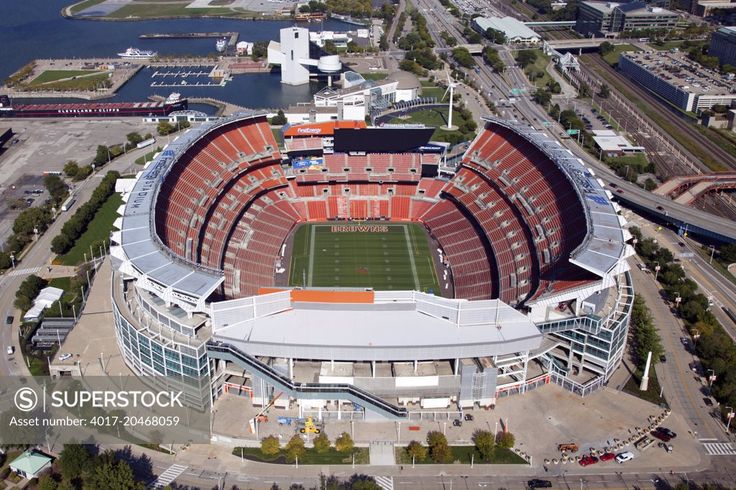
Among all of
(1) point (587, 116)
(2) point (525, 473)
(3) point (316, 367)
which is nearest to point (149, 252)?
(3) point (316, 367)

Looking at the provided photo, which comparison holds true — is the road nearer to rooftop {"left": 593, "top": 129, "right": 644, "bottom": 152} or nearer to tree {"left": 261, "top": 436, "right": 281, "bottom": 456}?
tree {"left": 261, "top": 436, "right": 281, "bottom": 456}

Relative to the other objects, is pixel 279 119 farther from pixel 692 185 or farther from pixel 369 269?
pixel 692 185

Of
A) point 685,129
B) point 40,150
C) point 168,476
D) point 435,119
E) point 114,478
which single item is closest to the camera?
point 114,478

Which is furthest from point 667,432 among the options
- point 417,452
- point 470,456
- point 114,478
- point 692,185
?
point 692,185

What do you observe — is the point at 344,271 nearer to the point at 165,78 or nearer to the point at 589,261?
the point at 589,261

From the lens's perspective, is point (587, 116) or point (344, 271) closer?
point (344, 271)

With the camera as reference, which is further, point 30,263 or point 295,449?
point 30,263

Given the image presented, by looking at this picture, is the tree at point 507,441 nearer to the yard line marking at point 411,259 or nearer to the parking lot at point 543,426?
the parking lot at point 543,426
